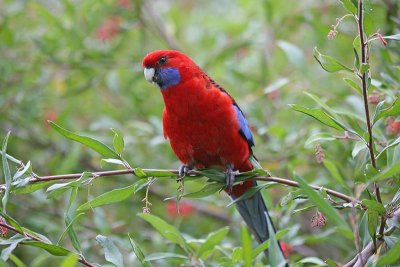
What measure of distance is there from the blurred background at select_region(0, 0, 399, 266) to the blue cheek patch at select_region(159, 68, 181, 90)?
0.87 metres

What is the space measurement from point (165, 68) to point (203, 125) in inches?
Answer: 14.6

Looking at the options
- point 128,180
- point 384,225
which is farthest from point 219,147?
point 128,180

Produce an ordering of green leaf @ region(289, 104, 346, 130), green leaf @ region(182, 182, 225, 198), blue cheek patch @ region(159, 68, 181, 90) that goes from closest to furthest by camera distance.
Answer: green leaf @ region(289, 104, 346, 130) → green leaf @ region(182, 182, 225, 198) → blue cheek patch @ region(159, 68, 181, 90)

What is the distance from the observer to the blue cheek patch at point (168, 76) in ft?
8.75

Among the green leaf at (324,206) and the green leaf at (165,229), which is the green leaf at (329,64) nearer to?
the green leaf at (324,206)

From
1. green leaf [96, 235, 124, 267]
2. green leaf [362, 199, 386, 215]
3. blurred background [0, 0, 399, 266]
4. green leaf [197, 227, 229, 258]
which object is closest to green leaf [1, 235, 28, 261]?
green leaf [96, 235, 124, 267]

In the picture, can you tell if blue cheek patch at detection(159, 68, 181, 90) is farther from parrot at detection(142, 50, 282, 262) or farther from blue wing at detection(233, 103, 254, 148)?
blue wing at detection(233, 103, 254, 148)

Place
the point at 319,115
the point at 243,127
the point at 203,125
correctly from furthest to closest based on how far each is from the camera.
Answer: the point at 243,127 < the point at 203,125 < the point at 319,115

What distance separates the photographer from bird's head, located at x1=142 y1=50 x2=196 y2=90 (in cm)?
267

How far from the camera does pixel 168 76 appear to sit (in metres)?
2.67

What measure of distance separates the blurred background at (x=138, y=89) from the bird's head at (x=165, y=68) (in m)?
0.83

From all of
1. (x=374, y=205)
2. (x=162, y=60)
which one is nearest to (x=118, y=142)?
(x=374, y=205)

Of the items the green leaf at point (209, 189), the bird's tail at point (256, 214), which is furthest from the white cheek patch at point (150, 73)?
the green leaf at point (209, 189)

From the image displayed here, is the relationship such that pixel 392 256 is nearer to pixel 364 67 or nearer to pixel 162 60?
pixel 364 67
